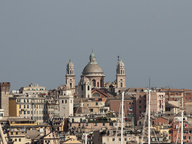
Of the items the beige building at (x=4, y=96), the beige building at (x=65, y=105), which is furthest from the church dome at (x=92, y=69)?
the beige building at (x=4, y=96)

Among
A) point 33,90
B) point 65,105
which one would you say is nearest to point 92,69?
point 33,90

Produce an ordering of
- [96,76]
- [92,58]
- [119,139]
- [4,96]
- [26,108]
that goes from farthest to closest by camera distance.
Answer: [92,58]
[96,76]
[4,96]
[26,108]
[119,139]

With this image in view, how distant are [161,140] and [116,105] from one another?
50.2 meters

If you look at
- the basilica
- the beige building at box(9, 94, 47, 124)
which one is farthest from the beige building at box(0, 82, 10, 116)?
the basilica

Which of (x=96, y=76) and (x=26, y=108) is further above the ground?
(x=96, y=76)

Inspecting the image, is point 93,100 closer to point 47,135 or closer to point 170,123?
point 170,123

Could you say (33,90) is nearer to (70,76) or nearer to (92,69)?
(70,76)

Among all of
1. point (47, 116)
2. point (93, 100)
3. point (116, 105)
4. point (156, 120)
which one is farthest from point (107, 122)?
point (93, 100)

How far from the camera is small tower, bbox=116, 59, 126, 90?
187762 millimetres

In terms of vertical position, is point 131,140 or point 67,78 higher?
point 67,78

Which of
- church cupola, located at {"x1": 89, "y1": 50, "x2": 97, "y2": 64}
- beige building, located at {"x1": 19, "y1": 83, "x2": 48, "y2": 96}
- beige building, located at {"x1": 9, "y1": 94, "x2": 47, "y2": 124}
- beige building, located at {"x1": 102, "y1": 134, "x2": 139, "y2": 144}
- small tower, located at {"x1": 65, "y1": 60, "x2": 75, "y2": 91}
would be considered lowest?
beige building, located at {"x1": 102, "y1": 134, "x2": 139, "y2": 144}

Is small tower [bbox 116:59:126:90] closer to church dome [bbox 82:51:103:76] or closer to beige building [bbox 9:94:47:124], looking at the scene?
church dome [bbox 82:51:103:76]

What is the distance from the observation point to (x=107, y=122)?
4119 inches

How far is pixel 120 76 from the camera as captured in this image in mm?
189875
